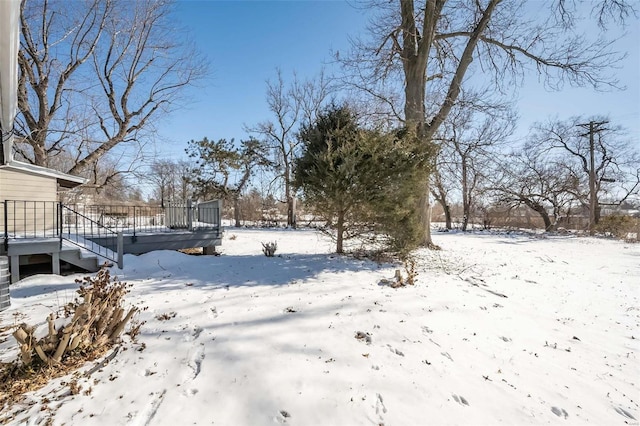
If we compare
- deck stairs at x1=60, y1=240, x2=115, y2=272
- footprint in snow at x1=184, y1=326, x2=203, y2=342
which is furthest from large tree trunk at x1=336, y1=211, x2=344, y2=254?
deck stairs at x1=60, y1=240, x2=115, y2=272

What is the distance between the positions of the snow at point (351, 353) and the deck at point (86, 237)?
603mm

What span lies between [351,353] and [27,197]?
10.5 meters

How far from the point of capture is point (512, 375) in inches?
101

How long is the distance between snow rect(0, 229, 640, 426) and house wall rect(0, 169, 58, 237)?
4604mm

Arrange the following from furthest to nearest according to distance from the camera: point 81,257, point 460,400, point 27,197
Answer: point 27,197
point 81,257
point 460,400

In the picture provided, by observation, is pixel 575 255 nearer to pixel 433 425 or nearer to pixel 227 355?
pixel 433 425

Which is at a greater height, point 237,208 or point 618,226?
point 237,208

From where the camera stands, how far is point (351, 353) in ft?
8.96

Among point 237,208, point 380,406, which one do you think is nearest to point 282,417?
point 380,406

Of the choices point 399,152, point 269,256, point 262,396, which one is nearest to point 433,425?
point 262,396

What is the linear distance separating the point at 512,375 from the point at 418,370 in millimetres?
894

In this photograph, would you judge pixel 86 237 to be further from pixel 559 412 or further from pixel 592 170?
pixel 592 170

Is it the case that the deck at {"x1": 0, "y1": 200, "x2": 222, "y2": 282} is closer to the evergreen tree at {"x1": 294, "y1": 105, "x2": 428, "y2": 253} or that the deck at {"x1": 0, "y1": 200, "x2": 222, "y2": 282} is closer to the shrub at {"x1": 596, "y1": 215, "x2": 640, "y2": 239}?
the evergreen tree at {"x1": 294, "y1": 105, "x2": 428, "y2": 253}

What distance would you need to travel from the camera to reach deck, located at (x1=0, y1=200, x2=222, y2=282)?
16.9 ft
